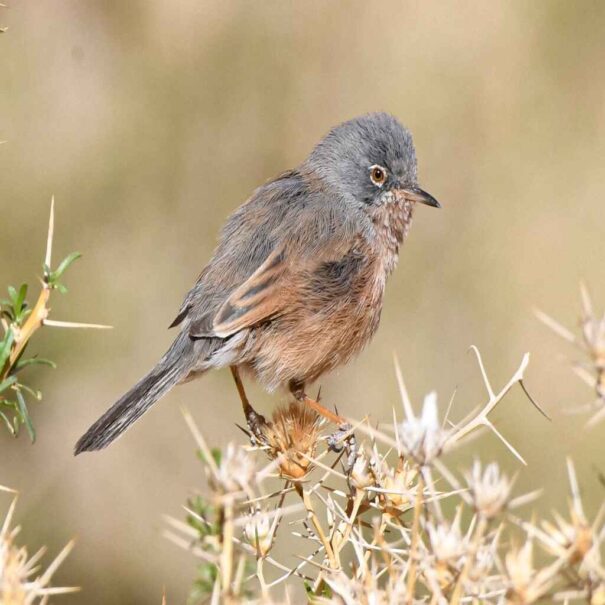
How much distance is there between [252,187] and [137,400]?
11.6 feet

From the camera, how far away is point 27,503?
20.8 ft

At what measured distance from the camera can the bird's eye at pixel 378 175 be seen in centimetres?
530

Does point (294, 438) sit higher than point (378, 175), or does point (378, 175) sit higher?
point (378, 175)

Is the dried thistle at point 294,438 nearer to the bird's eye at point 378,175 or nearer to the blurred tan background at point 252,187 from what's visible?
the bird's eye at point 378,175

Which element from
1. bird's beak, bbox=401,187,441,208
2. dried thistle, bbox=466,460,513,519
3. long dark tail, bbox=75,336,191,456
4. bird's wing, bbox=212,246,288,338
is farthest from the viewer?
bird's beak, bbox=401,187,441,208

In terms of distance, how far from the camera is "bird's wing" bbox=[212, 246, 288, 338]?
445cm

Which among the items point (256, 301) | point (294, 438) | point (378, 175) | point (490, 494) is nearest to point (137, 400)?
point (256, 301)

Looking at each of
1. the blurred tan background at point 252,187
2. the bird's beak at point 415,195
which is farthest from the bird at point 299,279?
the blurred tan background at point 252,187

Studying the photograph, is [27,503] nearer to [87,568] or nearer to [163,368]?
[87,568]

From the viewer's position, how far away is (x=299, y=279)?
4664 mm

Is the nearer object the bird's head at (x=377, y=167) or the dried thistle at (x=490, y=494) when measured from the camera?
the dried thistle at (x=490, y=494)

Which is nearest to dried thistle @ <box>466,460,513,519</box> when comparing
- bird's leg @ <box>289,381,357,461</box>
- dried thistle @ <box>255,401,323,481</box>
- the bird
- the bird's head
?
dried thistle @ <box>255,401,323,481</box>

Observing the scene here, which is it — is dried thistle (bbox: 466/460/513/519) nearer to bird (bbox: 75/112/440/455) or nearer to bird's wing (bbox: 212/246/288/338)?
bird (bbox: 75/112/440/455)

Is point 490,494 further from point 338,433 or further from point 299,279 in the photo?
point 299,279
